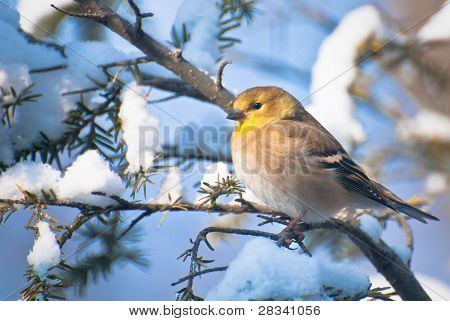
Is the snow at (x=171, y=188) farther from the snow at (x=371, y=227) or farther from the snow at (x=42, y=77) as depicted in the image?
the snow at (x=371, y=227)

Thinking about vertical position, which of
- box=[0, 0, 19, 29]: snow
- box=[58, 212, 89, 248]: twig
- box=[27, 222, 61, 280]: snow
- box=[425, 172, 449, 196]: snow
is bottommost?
box=[27, 222, 61, 280]: snow

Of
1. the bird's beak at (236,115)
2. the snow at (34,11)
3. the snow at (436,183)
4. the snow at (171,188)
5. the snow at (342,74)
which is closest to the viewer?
the snow at (171,188)

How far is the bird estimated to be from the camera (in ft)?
7.91

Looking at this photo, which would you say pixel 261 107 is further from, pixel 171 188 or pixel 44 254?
pixel 44 254

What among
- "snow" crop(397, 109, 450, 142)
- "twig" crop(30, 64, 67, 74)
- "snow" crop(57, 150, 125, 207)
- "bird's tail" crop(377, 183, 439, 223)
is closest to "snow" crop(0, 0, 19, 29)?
"twig" crop(30, 64, 67, 74)

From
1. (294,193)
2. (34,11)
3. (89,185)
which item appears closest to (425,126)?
(294,193)

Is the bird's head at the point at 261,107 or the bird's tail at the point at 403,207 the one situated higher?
the bird's head at the point at 261,107

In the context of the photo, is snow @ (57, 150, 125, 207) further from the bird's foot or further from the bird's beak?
the bird's beak

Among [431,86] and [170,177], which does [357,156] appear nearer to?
[431,86]

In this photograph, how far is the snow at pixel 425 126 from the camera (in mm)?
2871

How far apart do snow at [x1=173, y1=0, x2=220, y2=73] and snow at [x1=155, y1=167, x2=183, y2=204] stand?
719mm

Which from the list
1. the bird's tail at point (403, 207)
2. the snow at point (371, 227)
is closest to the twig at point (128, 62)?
the snow at point (371, 227)

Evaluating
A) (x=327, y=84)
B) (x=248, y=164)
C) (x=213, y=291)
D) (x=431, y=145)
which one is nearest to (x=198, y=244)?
(x=213, y=291)

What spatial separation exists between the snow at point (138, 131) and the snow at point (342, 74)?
3.04ft
